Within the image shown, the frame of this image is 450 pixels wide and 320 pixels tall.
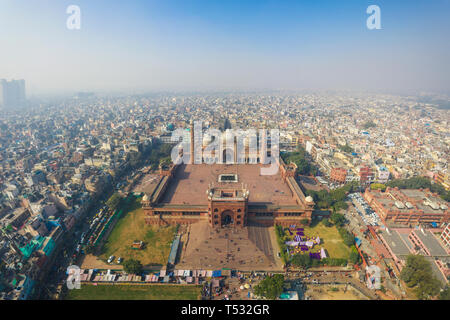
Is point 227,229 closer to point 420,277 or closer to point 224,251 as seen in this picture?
point 224,251

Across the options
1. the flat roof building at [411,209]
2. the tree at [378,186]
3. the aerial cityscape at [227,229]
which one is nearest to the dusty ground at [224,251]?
the aerial cityscape at [227,229]

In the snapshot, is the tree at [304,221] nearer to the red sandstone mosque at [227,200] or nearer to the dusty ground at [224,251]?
the red sandstone mosque at [227,200]

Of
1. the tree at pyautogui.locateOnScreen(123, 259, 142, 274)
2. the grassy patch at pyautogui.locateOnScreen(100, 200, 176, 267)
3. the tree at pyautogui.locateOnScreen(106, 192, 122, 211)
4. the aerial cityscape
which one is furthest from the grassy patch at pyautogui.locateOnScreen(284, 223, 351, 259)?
the tree at pyautogui.locateOnScreen(106, 192, 122, 211)

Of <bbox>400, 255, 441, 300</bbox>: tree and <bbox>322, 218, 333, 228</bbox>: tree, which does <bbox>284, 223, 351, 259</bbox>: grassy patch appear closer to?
<bbox>322, 218, 333, 228</bbox>: tree

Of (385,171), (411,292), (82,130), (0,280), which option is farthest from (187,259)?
(82,130)
